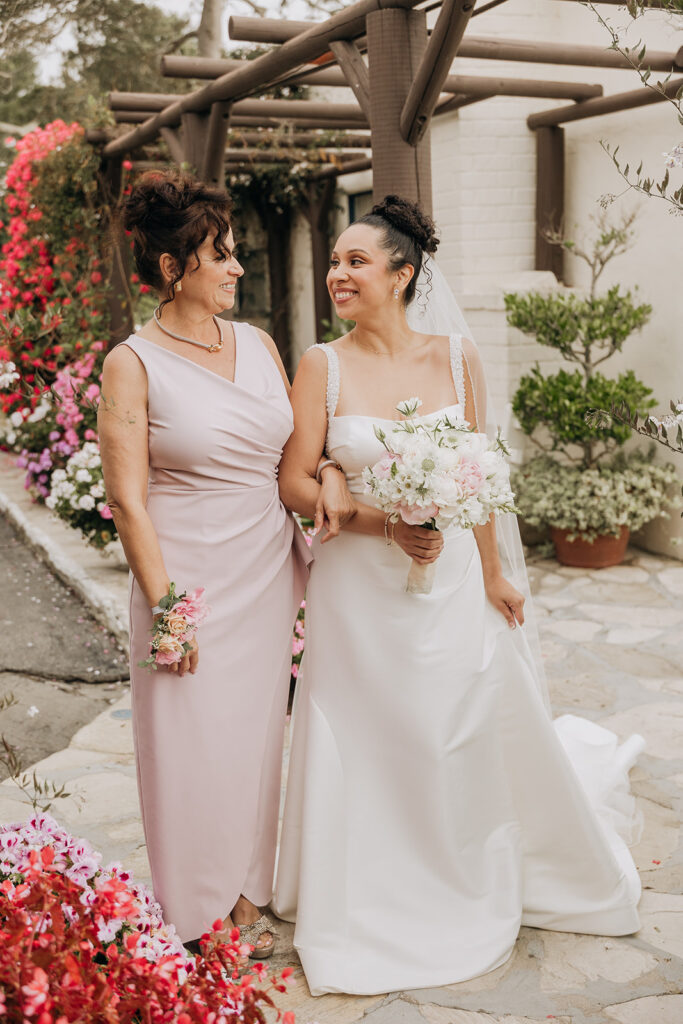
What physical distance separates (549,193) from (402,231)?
→ 194 inches

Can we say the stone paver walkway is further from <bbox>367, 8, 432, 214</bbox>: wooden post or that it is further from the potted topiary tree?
<bbox>367, 8, 432, 214</bbox>: wooden post

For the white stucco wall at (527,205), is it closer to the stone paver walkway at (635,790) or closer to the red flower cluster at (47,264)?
the stone paver walkway at (635,790)

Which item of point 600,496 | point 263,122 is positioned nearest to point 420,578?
point 600,496

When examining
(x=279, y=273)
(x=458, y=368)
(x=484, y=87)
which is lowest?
(x=279, y=273)

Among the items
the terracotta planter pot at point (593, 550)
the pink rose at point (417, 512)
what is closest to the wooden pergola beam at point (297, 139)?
the terracotta planter pot at point (593, 550)

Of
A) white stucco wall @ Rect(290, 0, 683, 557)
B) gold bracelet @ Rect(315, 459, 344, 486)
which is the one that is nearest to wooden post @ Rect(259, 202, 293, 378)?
white stucco wall @ Rect(290, 0, 683, 557)

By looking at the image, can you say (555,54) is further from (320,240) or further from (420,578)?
(320,240)

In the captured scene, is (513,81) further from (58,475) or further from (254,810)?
(254,810)

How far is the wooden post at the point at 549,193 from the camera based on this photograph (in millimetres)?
7211

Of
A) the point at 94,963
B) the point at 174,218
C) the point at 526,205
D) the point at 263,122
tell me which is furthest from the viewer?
the point at 263,122

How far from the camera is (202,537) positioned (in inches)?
105

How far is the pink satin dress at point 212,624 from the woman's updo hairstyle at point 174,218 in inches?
9.6

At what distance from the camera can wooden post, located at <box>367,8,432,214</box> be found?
3594 millimetres

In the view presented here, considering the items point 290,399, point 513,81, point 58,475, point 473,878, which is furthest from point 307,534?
point 513,81
